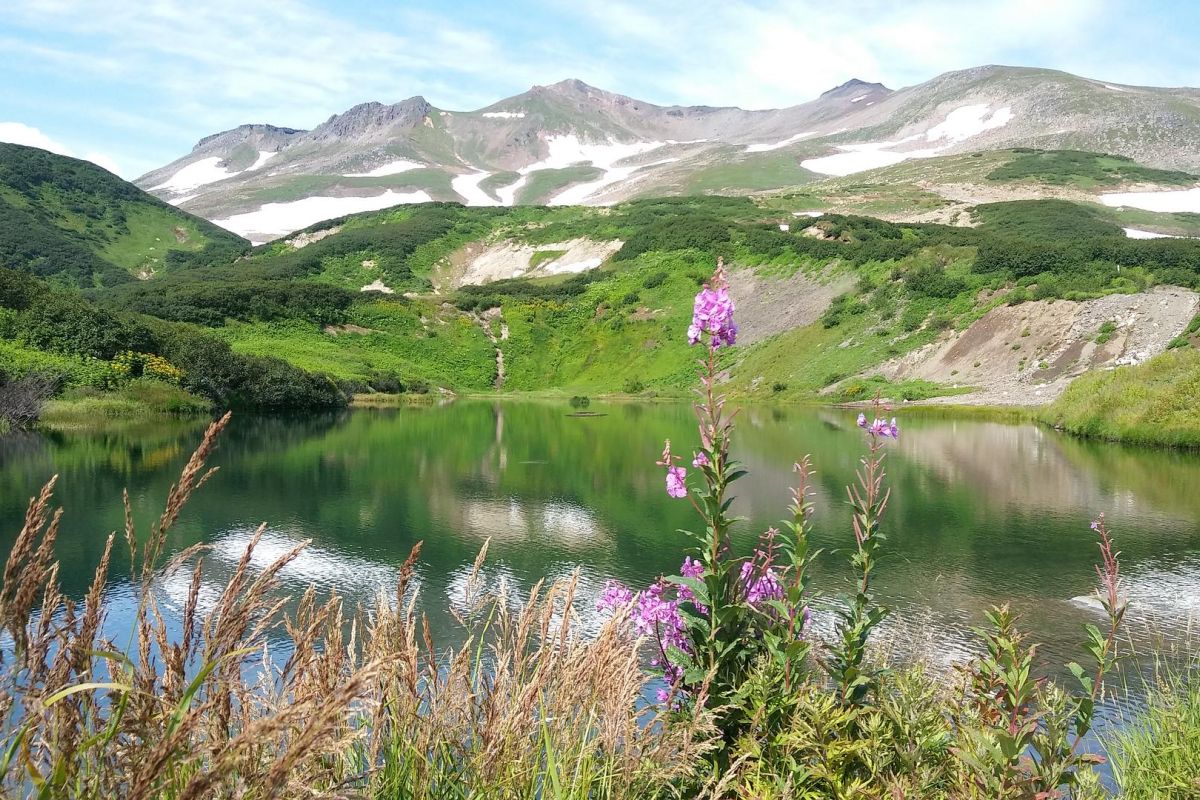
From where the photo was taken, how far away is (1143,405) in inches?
1438

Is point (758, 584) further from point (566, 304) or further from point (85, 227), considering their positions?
point (85, 227)

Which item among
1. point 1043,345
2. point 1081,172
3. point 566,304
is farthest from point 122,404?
point 1081,172

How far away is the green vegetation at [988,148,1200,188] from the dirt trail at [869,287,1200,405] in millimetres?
115015

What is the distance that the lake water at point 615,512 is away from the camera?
1346 cm

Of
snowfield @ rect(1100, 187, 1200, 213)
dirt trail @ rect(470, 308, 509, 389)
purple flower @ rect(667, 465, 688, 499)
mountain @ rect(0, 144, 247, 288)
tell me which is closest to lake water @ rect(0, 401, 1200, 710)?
purple flower @ rect(667, 465, 688, 499)

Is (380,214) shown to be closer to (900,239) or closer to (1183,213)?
(900,239)

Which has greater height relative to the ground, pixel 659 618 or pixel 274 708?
pixel 274 708

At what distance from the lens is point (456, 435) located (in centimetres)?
3928

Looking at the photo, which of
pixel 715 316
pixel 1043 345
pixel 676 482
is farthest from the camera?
pixel 1043 345

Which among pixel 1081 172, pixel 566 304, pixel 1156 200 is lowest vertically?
pixel 566 304

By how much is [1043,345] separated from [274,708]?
218 ft

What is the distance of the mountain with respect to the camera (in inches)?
5039

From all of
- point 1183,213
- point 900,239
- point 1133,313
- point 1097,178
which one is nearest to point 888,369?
point 1133,313

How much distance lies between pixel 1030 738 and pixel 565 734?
2.25 metres
